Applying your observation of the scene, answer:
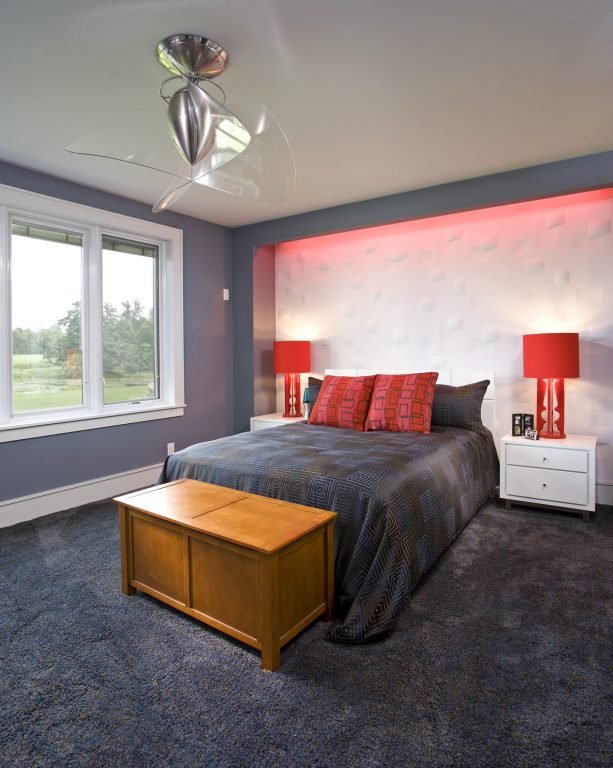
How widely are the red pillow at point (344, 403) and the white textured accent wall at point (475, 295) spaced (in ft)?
2.59

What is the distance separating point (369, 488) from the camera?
2066 mm

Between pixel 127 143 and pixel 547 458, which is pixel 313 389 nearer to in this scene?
pixel 547 458

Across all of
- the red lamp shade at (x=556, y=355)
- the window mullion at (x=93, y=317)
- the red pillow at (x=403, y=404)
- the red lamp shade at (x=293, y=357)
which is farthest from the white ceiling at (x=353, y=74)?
the red lamp shade at (x=293, y=357)

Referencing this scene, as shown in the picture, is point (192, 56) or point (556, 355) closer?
point (192, 56)

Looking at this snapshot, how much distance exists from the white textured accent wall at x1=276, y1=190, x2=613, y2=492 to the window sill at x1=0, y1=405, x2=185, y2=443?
4.93 feet

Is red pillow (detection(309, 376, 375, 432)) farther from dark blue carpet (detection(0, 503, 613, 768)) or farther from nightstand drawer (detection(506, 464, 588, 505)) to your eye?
dark blue carpet (detection(0, 503, 613, 768))

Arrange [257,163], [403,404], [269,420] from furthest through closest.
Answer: [269,420], [403,404], [257,163]

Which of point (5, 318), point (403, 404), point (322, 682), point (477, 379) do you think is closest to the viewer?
point (322, 682)

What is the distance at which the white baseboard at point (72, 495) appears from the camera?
10.5 ft

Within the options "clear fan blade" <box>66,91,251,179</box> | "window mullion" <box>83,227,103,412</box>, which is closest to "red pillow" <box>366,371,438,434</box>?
"clear fan blade" <box>66,91,251,179</box>

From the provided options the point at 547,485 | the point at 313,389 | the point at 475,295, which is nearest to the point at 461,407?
the point at 547,485

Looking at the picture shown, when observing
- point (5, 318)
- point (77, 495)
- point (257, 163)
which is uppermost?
point (257, 163)

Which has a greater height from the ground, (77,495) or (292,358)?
(292,358)

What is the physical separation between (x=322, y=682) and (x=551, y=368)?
2.50 m
